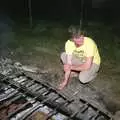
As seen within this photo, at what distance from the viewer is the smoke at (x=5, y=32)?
914 centimetres

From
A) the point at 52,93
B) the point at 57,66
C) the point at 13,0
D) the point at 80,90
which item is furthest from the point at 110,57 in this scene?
the point at 13,0

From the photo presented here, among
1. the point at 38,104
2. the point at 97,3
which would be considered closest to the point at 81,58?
the point at 38,104

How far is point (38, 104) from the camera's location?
571 centimetres

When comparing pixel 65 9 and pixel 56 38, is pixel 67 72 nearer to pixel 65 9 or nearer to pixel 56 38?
pixel 56 38

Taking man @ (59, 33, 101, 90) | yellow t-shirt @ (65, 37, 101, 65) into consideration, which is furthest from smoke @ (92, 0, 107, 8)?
yellow t-shirt @ (65, 37, 101, 65)

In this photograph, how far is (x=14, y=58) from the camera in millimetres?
8320

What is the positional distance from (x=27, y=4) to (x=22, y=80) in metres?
7.73

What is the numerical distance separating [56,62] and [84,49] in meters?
1.87

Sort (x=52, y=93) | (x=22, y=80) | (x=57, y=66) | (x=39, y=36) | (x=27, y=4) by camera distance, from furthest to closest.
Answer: (x=27, y=4)
(x=39, y=36)
(x=57, y=66)
(x=22, y=80)
(x=52, y=93)

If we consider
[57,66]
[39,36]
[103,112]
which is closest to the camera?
[103,112]

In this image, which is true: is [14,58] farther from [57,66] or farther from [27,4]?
[27,4]

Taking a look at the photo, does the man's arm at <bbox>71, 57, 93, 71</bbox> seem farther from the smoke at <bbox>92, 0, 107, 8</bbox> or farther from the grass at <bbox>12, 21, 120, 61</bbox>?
the smoke at <bbox>92, 0, 107, 8</bbox>

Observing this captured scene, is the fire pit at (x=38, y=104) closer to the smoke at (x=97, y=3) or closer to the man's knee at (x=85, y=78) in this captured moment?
the man's knee at (x=85, y=78)

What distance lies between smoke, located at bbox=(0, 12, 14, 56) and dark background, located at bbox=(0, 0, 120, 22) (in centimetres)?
48
